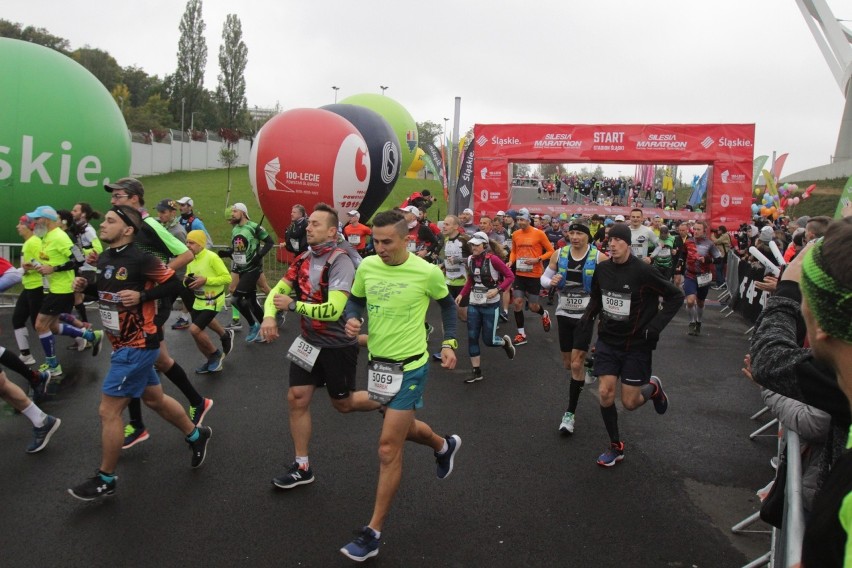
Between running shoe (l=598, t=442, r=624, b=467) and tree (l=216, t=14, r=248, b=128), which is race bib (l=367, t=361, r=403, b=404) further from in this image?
tree (l=216, t=14, r=248, b=128)

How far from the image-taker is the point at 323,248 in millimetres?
4555

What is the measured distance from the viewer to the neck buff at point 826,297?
1157mm

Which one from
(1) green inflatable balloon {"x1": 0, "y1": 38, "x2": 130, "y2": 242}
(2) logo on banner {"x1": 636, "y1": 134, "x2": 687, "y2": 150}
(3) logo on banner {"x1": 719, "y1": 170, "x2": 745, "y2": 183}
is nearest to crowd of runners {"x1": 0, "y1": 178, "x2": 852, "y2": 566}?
(1) green inflatable balloon {"x1": 0, "y1": 38, "x2": 130, "y2": 242}

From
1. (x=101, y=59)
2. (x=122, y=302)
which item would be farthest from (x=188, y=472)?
(x=101, y=59)

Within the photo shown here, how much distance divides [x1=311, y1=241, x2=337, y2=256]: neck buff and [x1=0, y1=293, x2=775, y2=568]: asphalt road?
1717 millimetres

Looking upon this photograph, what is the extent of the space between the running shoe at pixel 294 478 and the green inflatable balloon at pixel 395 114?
31.0 meters

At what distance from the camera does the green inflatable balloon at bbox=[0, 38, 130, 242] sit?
12305mm

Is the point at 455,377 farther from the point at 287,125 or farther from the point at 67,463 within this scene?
the point at 287,125

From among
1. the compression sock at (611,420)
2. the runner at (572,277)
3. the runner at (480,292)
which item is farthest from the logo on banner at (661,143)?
the compression sock at (611,420)

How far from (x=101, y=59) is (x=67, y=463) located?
72606 mm

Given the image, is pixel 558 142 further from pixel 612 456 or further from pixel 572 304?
pixel 612 456

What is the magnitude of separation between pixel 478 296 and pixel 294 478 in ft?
12.3

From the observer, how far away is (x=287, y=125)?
50.8 feet

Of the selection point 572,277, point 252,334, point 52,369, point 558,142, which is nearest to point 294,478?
point 572,277
